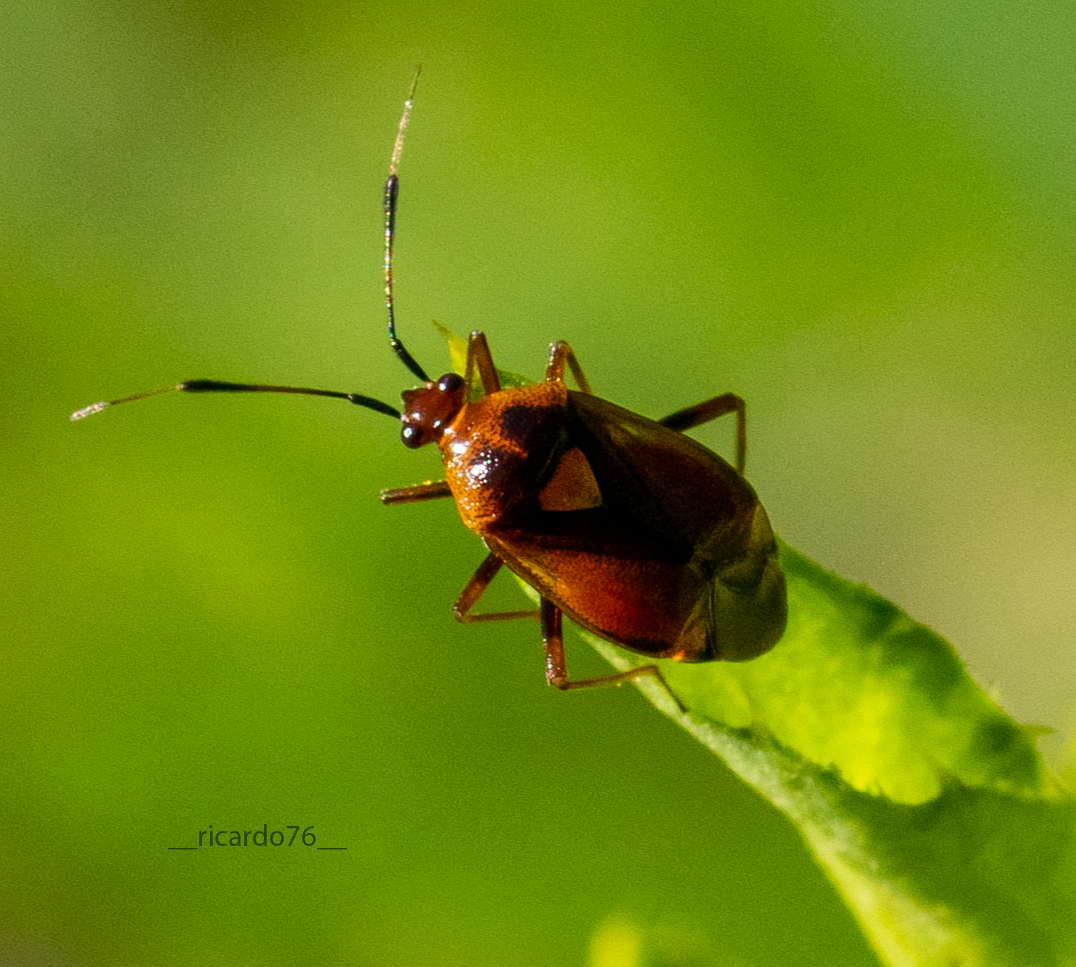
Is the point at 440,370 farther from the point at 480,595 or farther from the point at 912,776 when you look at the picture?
the point at 912,776

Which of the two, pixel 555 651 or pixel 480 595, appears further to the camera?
pixel 480 595

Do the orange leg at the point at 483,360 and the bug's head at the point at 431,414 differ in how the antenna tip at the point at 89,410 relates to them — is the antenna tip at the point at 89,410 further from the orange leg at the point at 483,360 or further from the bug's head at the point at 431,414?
the orange leg at the point at 483,360

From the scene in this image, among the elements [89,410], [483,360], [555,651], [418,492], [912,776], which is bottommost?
[555,651]

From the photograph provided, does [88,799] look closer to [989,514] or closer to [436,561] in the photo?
[436,561]

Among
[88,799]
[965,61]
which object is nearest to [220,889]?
[88,799]

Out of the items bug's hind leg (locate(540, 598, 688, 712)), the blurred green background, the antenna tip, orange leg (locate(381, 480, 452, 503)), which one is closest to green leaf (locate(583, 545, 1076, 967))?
the blurred green background

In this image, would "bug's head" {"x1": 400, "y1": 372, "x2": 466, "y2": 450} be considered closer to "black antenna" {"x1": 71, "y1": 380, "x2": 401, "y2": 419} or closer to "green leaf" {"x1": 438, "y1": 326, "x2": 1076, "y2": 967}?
"black antenna" {"x1": 71, "y1": 380, "x2": 401, "y2": 419}

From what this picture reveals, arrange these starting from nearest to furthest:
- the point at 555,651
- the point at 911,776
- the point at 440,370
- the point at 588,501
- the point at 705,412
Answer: the point at 911,776 → the point at 588,501 → the point at 555,651 → the point at 705,412 → the point at 440,370

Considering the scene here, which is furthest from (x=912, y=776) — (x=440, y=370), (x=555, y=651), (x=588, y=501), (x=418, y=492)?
(x=440, y=370)
